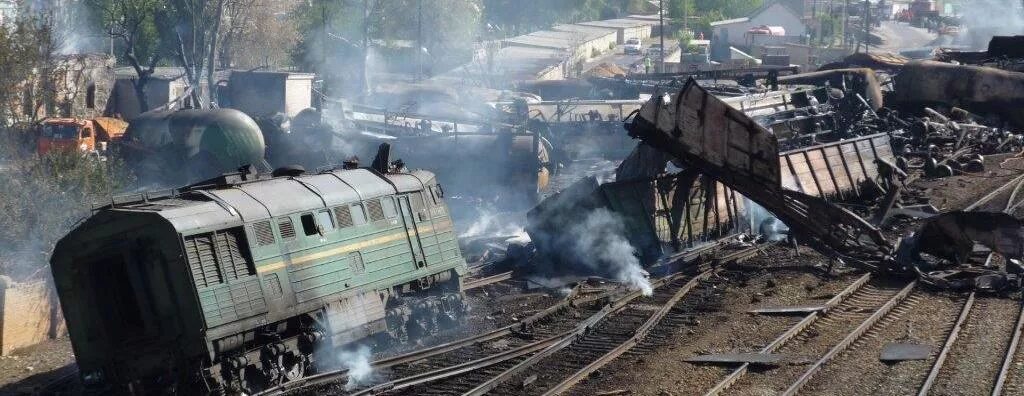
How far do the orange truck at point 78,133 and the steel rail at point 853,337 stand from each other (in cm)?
2662

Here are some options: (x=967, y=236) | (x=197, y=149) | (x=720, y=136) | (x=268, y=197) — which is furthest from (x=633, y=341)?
(x=197, y=149)

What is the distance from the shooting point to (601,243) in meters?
22.7

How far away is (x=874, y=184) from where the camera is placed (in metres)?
28.3

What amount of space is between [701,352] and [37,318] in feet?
38.4

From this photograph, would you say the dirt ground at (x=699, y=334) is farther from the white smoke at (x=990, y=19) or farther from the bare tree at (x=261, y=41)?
the white smoke at (x=990, y=19)

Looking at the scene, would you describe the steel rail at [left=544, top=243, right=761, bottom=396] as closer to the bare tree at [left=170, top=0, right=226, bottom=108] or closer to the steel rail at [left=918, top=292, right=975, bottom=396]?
the steel rail at [left=918, top=292, right=975, bottom=396]

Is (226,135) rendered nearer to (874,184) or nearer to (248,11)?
(874,184)

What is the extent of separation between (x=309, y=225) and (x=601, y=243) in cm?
835

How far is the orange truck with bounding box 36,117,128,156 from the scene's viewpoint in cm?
3625

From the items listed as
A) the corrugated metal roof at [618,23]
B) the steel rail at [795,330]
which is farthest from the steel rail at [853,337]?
the corrugated metal roof at [618,23]

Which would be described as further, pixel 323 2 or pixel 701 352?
pixel 323 2

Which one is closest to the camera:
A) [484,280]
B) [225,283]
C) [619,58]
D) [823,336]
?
[225,283]

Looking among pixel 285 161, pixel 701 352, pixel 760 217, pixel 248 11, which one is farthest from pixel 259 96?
pixel 701 352

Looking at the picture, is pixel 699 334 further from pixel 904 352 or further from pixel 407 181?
pixel 407 181
